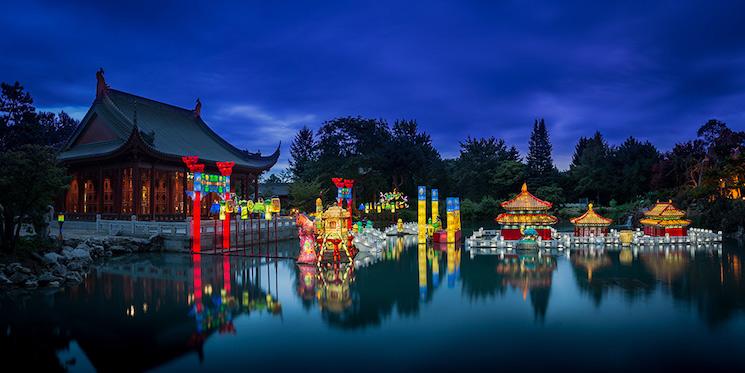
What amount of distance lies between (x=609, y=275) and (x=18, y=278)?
52.2 feet

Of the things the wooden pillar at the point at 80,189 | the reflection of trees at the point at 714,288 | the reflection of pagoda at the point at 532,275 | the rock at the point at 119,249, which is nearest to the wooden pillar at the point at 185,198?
the wooden pillar at the point at 80,189

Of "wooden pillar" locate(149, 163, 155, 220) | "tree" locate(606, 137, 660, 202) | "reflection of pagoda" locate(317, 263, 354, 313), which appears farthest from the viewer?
"tree" locate(606, 137, 660, 202)

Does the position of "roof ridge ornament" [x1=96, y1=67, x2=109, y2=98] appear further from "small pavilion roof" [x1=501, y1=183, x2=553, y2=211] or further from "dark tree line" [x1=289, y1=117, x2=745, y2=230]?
"small pavilion roof" [x1=501, y1=183, x2=553, y2=211]

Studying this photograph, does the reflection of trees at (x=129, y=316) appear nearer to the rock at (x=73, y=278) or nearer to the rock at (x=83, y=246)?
the rock at (x=73, y=278)

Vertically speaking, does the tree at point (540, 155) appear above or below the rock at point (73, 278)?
above

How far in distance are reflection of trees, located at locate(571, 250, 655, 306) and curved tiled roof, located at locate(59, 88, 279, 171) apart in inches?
793

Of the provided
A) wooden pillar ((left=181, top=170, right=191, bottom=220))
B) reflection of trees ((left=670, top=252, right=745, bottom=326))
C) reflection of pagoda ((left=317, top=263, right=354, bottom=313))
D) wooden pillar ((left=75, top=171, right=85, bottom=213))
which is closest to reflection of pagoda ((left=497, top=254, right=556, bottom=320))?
reflection of trees ((left=670, top=252, right=745, bottom=326))

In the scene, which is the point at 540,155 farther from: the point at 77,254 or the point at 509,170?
the point at 77,254

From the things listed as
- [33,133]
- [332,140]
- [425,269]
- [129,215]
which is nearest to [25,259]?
[129,215]

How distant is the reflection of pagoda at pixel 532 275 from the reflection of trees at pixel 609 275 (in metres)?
0.83

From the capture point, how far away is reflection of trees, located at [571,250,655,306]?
11547 mm

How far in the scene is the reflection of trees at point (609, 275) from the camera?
11547 millimetres

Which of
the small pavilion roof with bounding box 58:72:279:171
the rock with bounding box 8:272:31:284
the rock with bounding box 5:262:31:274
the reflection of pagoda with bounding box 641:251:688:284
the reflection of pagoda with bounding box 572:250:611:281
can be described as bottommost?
the reflection of pagoda with bounding box 641:251:688:284

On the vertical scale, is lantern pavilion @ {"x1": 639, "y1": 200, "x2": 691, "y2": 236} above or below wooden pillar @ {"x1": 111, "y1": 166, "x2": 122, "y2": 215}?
below
